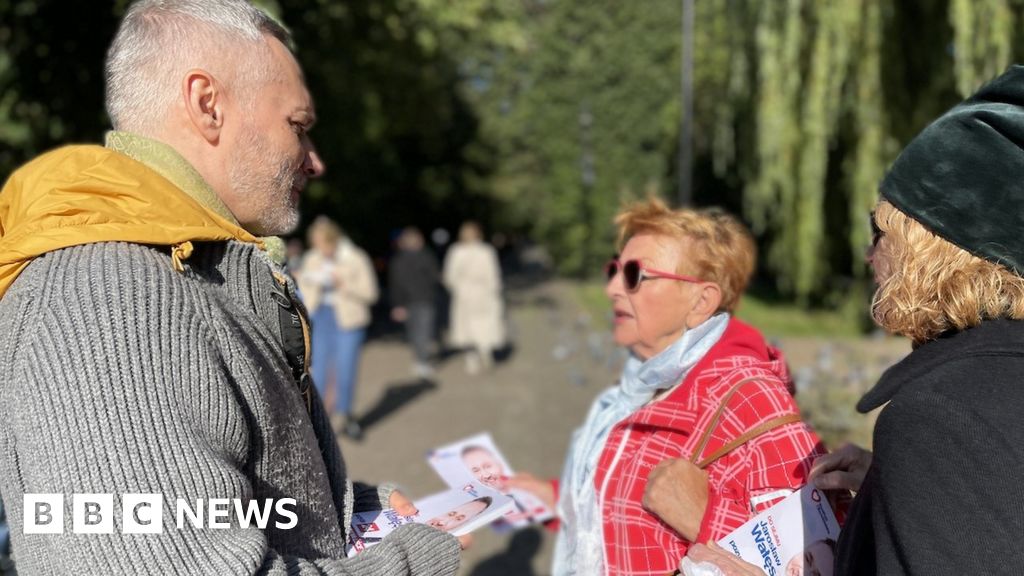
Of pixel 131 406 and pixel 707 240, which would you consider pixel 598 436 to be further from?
pixel 131 406

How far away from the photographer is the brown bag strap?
1972 millimetres

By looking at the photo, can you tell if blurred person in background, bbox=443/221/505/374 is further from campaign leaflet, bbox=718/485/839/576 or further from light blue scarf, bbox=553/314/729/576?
campaign leaflet, bbox=718/485/839/576

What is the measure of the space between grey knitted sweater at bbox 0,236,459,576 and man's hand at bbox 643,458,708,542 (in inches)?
34.7

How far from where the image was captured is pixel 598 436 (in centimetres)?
244

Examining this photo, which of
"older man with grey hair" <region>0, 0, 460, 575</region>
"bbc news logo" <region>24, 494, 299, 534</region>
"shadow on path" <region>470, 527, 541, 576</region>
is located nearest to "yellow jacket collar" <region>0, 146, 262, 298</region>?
"older man with grey hair" <region>0, 0, 460, 575</region>

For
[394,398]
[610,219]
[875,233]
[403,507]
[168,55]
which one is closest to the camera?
[168,55]

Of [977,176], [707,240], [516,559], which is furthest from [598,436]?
[516,559]

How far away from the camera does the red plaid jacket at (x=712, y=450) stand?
1.93 metres

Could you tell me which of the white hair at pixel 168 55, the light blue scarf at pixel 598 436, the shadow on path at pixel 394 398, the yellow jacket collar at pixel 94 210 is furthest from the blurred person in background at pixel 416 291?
the yellow jacket collar at pixel 94 210

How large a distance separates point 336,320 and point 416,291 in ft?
8.33

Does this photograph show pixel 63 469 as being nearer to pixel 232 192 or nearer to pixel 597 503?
pixel 232 192

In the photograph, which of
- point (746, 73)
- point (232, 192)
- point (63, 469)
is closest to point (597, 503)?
point (232, 192)

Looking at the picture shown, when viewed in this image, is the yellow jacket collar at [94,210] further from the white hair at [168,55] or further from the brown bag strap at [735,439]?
the brown bag strap at [735,439]

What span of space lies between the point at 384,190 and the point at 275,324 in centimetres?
1826
